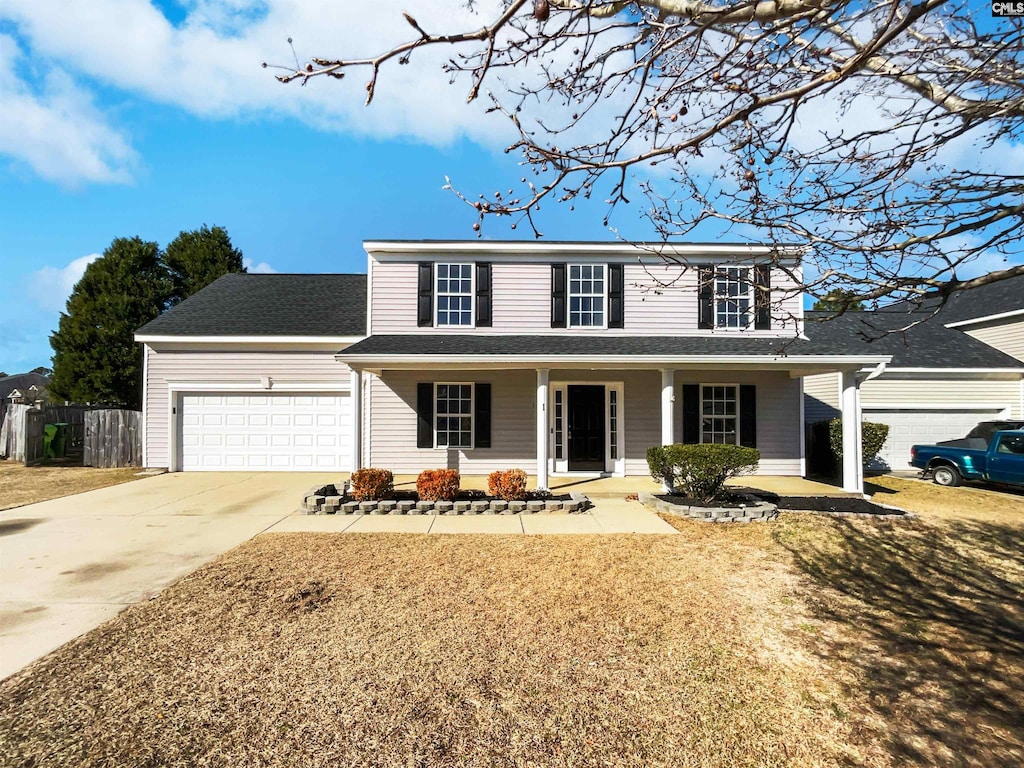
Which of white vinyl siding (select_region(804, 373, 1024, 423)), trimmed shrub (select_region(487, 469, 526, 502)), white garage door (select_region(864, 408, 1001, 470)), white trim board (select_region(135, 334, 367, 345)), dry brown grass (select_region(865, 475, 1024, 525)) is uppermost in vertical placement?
white trim board (select_region(135, 334, 367, 345))

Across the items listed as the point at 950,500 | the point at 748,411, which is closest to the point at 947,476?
the point at 950,500

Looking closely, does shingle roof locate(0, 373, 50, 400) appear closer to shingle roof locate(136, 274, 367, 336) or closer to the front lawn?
shingle roof locate(136, 274, 367, 336)

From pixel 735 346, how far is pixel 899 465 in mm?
7137

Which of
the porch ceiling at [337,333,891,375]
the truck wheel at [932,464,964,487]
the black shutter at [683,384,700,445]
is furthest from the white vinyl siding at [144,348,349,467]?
the truck wheel at [932,464,964,487]

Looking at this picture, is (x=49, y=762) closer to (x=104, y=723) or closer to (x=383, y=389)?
(x=104, y=723)

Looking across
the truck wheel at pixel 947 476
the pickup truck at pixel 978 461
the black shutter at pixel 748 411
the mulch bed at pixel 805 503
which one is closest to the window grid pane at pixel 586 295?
the black shutter at pixel 748 411

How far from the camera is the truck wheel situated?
37.9 ft

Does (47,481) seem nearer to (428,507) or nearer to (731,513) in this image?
(428,507)

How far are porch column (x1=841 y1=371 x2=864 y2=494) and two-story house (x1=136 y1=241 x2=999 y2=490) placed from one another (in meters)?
1.67

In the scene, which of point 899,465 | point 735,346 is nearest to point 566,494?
point 735,346

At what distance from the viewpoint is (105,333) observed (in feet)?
70.9

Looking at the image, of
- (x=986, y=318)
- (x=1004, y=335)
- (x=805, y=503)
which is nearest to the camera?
(x=805, y=503)

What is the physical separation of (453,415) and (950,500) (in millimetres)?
10359

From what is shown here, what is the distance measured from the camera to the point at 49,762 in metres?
2.58
